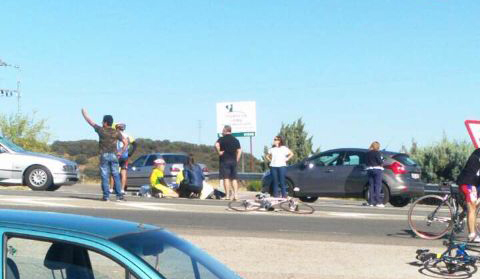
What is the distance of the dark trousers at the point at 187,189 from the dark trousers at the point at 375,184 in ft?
14.1

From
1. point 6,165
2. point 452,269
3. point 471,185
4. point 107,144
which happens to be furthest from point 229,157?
point 452,269

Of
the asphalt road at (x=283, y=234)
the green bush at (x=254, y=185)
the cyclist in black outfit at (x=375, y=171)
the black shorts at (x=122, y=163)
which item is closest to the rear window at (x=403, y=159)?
the cyclist in black outfit at (x=375, y=171)

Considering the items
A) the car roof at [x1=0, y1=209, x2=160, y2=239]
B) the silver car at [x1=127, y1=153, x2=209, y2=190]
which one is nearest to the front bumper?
the silver car at [x1=127, y1=153, x2=209, y2=190]

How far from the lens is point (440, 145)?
2717cm

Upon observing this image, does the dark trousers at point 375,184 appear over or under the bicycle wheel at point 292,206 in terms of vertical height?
over

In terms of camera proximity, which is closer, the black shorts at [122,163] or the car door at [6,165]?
the black shorts at [122,163]

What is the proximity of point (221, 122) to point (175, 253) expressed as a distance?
36200mm

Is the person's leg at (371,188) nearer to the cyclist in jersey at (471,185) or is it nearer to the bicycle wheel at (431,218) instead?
the bicycle wheel at (431,218)

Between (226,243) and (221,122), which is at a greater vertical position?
(221,122)

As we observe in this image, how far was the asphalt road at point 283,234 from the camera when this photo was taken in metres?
9.01

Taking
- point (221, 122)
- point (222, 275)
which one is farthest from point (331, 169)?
point (221, 122)

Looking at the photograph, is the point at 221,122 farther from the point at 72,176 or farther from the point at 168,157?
the point at 72,176

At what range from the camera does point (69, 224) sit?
4012 mm

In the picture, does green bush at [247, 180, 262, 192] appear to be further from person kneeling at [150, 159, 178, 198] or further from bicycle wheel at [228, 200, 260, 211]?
bicycle wheel at [228, 200, 260, 211]
